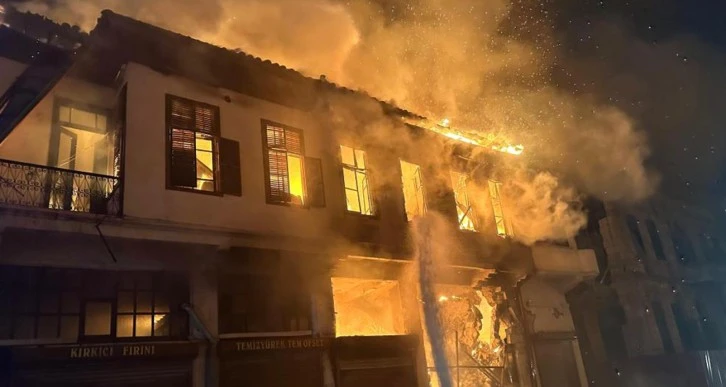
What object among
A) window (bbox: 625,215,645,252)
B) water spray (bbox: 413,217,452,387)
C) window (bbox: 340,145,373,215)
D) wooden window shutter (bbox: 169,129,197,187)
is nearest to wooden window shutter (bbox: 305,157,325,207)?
window (bbox: 340,145,373,215)

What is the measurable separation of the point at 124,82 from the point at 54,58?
1.18 meters

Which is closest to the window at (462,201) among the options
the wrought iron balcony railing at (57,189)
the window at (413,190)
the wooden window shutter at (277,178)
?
the window at (413,190)

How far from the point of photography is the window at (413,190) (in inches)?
539

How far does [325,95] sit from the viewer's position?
1226cm

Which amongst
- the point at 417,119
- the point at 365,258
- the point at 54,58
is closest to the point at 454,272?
the point at 365,258

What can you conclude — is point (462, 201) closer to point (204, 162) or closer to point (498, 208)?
point (498, 208)

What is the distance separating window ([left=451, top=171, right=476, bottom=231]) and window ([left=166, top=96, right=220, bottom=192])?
696 centimetres

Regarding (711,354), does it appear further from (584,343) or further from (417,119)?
(417,119)

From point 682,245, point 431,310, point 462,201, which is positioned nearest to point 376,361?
point 431,310

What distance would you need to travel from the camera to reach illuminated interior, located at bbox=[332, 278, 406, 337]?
40.4ft

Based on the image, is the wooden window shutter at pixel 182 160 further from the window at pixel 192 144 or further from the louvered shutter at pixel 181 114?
the louvered shutter at pixel 181 114

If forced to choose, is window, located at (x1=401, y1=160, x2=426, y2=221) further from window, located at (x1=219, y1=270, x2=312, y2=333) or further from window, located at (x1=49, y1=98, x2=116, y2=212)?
window, located at (x1=49, y1=98, x2=116, y2=212)

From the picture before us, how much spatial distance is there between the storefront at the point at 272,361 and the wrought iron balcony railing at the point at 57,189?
124 inches

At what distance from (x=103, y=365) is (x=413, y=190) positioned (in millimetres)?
8462
